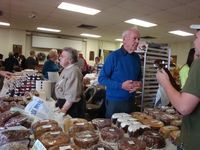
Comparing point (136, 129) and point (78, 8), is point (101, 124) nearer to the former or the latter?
point (136, 129)

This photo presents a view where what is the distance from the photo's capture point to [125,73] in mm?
2326

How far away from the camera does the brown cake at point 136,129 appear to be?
1498mm

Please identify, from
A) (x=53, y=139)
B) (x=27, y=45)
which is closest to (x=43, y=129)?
(x=53, y=139)

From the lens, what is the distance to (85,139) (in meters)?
1.31

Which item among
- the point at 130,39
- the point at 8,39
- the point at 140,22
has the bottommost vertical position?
the point at 130,39

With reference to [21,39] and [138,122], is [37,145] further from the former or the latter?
[21,39]

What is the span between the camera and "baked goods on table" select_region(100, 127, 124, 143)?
140 centimetres

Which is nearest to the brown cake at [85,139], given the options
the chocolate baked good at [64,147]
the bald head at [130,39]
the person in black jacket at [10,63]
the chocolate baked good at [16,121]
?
the chocolate baked good at [64,147]

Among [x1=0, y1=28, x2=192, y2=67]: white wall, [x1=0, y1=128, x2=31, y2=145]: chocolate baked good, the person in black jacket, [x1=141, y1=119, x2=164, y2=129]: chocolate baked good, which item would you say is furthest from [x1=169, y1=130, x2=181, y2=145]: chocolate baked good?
[x1=0, y1=28, x2=192, y2=67]: white wall

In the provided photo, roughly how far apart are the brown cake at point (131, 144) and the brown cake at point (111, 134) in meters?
0.07

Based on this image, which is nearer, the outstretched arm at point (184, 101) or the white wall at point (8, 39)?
the outstretched arm at point (184, 101)

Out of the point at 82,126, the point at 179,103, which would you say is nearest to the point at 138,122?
the point at 82,126

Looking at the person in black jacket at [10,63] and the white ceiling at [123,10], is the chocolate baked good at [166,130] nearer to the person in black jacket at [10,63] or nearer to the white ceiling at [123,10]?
the white ceiling at [123,10]

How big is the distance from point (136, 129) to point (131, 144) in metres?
0.25
